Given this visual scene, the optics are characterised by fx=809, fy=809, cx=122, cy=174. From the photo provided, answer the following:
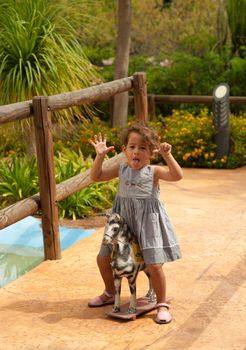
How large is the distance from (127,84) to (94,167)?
2686 millimetres

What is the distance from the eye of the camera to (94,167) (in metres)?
4.79

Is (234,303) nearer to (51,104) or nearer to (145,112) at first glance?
(51,104)

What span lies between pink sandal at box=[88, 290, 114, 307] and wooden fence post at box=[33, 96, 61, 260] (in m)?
1.08

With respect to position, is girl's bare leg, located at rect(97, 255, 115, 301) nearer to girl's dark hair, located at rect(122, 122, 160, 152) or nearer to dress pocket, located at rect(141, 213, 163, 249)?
dress pocket, located at rect(141, 213, 163, 249)

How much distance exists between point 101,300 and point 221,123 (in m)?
5.21

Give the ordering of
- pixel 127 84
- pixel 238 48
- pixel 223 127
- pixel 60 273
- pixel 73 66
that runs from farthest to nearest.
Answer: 1. pixel 238 48
2. pixel 223 127
3. pixel 73 66
4. pixel 127 84
5. pixel 60 273

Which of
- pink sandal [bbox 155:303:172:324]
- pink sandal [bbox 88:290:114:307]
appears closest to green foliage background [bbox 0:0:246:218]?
pink sandal [bbox 88:290:114:307]

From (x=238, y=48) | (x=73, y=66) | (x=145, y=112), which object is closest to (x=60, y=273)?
(x=145, y=112)

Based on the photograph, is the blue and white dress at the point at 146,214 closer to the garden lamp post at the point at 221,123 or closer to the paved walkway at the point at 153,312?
the paved walkway at the point at 153,312

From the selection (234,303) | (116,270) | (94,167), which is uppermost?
(94,167)

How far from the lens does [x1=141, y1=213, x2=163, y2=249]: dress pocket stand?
4641 mm

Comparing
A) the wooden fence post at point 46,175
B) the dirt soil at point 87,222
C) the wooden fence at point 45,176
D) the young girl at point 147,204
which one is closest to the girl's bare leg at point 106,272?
the young girl at point 147,204

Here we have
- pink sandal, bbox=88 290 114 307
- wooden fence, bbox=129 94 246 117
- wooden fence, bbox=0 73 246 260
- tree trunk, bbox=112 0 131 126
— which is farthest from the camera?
tree trunk, bbox=112 0 131 126

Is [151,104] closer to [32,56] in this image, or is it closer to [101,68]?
[101,68]
